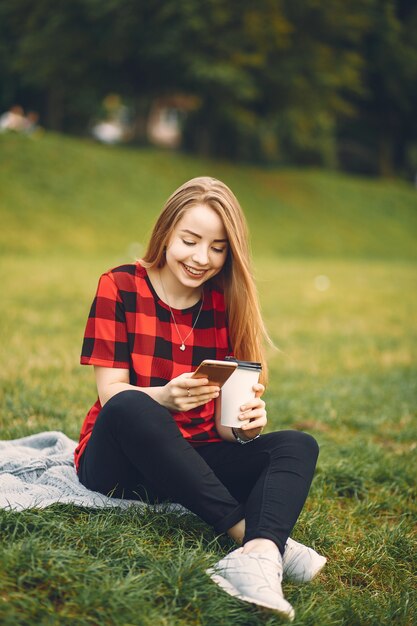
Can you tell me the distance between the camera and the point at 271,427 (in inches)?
175

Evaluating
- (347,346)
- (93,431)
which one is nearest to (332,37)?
(347,346)

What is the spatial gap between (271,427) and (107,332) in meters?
2.07

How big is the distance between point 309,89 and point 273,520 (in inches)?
1011

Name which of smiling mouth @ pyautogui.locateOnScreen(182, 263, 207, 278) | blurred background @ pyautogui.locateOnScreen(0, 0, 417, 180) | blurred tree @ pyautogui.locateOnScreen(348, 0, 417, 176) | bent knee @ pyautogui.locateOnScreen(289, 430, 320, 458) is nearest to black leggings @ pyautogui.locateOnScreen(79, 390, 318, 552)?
bent knee @ pyautogui.locateOnScreen(289, 430, 320, 458)

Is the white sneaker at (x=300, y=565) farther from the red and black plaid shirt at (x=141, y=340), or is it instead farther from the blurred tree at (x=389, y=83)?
the blurred tree at (x=389, y=83)

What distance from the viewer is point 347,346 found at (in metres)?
7.60

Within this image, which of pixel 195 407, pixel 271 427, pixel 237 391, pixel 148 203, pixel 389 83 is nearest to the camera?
pixel 237 391

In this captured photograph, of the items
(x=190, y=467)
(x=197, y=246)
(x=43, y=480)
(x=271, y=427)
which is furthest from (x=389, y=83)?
(x=190, y=467)

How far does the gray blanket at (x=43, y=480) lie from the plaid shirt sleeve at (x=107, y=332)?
504 mm

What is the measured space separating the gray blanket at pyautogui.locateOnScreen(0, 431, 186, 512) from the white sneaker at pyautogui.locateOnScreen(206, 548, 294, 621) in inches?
21.5

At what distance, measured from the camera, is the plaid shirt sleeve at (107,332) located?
8.64ft

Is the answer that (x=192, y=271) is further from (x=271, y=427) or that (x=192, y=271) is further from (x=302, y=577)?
(x=271, y=427)

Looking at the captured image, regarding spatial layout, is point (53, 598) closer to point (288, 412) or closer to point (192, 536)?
point (192, 536)

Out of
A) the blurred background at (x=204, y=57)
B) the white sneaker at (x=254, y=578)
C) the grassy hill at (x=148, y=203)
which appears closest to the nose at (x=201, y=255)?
the white sneaker at (x=254, y=578)
